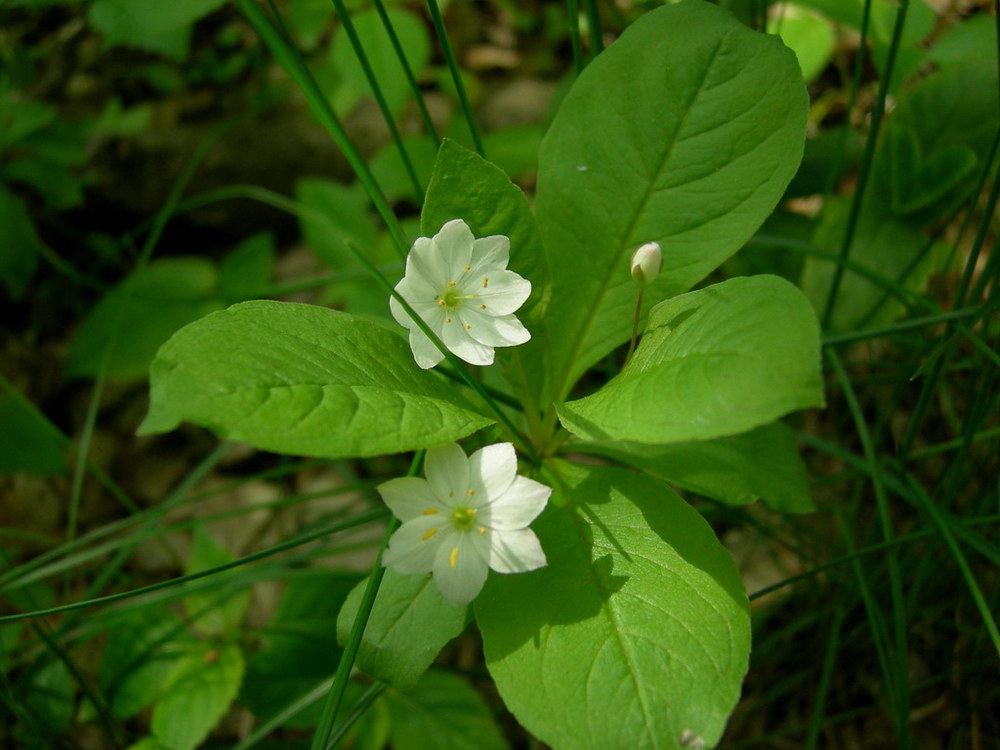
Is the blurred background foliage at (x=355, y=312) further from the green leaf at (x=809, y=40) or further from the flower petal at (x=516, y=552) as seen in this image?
the flower petal at (x=516, y=552)

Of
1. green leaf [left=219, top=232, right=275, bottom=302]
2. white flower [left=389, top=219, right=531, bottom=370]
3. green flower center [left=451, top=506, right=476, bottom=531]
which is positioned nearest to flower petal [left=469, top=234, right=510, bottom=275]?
white flower [left=389, top=219, right=531, bottom=370]

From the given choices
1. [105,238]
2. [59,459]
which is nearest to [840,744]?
[59,459]

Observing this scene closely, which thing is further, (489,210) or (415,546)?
(489,210)

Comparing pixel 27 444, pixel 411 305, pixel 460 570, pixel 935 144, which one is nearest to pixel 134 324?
pixel 27 444

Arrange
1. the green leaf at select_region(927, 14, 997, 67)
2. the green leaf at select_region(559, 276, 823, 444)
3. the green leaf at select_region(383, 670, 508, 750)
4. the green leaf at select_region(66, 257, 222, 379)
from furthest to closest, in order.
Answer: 1. the green leaf at select_region(66, 257, 222, 379)
2. the green leaf at select_region(927, 14, 997, 67)
3. the green leaf at select_region(383, 670, 508, 750)
4. the green leaf at select_region(559, 276, 823, 444)

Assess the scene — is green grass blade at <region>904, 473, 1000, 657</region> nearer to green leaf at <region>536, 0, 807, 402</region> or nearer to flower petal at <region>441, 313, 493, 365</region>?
green leaf at <region>536, 0, 807, 402</region>

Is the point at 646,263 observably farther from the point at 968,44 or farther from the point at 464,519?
the point at 968,44
